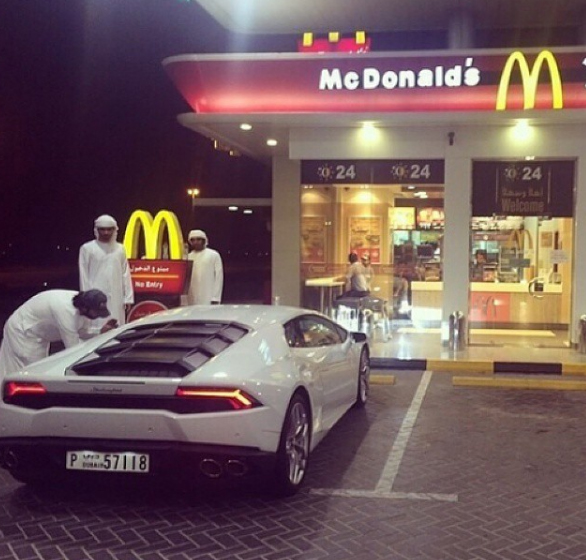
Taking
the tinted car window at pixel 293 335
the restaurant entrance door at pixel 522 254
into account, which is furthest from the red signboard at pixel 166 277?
the restaurant entrance door at pixel 522 254

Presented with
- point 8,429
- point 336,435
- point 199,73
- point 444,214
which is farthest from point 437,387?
point 199,73

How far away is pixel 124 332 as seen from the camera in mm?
6191

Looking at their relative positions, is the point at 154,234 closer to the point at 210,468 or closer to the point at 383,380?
the point at 383,380

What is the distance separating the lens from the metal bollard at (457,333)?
12.4m

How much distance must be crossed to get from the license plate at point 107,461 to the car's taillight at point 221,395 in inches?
19.1

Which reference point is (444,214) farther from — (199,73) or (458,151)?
(199,73)

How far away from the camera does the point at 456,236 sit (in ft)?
42.0

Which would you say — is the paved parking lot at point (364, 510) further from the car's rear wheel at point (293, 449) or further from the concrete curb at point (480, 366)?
the concrete curb at point (480, 366)

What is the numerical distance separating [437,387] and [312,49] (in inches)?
295

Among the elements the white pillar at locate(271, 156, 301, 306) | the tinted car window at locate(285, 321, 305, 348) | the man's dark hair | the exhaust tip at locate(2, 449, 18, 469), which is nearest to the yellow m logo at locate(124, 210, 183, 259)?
the white pillar at locate(271, 156, 301, 306)

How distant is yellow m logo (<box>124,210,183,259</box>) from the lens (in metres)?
12.2

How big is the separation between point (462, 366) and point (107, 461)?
7.07 m

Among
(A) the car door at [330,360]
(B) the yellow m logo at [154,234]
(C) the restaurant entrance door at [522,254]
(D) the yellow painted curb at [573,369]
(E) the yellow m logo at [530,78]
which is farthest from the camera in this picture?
(C) the restaurant entrance door at [522,254]

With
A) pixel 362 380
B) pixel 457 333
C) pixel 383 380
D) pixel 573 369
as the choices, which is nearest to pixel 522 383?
pixel 573 369
